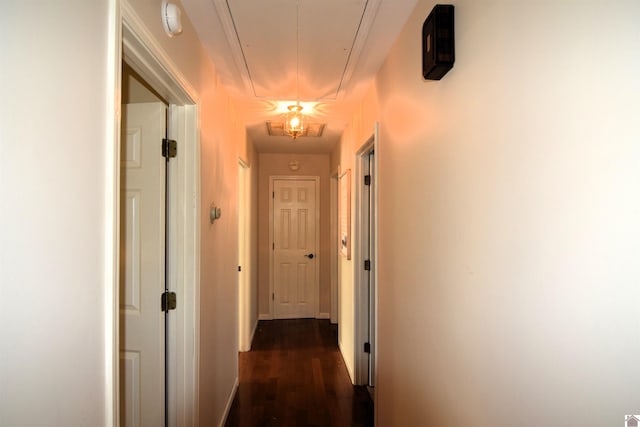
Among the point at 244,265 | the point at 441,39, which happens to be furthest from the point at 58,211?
the point at 244,265

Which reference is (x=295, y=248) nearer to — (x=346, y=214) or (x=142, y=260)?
(x=346, y=214)

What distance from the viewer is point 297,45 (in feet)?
5.68

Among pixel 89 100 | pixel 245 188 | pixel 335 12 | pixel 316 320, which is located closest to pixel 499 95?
pixel 335 12

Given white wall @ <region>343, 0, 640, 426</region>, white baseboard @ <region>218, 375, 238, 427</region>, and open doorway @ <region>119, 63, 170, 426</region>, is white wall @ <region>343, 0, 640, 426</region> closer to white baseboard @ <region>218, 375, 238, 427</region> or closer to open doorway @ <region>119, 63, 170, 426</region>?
open doorway @ <region>119, 63, 170, 426</region>

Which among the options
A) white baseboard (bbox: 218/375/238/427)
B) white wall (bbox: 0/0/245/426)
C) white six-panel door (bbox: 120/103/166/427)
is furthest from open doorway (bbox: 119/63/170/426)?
white baseboard (bbox: 218/375/238/427)

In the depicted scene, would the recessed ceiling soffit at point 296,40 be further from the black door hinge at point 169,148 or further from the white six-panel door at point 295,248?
the white six-panel door at point 295,248

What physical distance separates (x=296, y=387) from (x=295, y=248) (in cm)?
217

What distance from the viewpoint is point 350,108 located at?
2.83 metres

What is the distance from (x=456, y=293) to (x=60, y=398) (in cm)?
110

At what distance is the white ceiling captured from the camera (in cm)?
141

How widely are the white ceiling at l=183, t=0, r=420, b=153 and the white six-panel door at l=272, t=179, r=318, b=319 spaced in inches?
83.3

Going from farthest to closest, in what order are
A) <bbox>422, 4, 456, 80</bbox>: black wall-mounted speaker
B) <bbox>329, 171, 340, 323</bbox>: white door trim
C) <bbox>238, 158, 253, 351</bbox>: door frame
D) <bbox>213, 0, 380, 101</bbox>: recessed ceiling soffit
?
<bbox>329, 171, 340, 323</bbox>: white door trim, <bbox>238, 158, 253, 351</bbox>: door frame, <bbox>213, 0, 380, 101</bbox>: recessed ceiling soffit, <bbox>422, 4, 456, 80</bbox>: black wall-mounted speaker

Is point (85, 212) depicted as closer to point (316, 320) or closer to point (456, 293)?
point (456, 293)

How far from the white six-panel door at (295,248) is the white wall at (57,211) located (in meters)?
3.91
